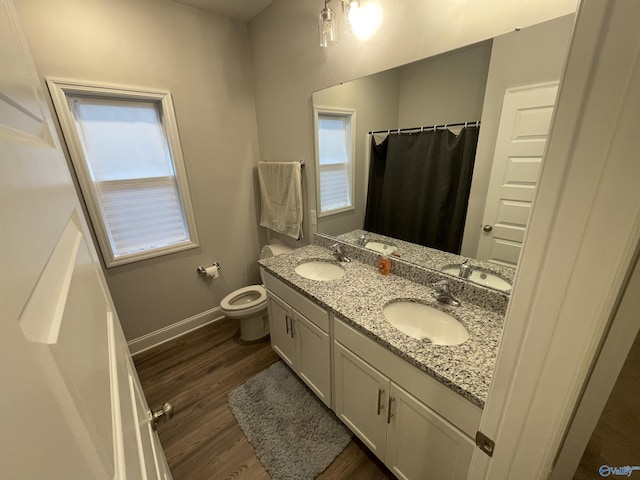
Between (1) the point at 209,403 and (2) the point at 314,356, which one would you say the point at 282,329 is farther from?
(1) the point at 209,403

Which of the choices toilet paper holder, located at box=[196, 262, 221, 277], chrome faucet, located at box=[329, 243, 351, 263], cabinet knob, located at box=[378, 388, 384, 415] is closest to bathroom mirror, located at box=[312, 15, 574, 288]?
chrome faucet, located at box=[329, 243, 351, 263]

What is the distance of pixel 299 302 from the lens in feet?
5.08

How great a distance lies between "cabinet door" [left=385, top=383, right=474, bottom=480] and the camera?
92cm

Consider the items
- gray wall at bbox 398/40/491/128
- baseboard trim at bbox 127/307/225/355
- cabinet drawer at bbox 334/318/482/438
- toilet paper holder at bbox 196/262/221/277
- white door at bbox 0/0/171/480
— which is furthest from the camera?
toilet paper holder at bbox 196/262/221/277

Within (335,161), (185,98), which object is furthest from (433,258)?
(185,98)

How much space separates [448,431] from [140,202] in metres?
2.39

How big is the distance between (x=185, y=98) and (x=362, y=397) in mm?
2393

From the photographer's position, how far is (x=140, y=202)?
2047 millimetres

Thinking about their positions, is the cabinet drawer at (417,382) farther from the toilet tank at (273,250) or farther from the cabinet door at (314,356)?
the toilet tank at (273,250)

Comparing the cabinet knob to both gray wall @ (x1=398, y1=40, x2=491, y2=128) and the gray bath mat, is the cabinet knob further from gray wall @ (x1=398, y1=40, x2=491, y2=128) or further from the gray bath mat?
gray wall @ (x1=398, y1=40, x2=491, y2=128)

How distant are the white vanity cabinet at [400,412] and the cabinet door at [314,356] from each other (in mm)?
80

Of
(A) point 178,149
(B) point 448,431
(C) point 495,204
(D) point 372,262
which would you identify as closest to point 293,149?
(A) point 178,149

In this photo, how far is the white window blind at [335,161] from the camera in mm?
1742

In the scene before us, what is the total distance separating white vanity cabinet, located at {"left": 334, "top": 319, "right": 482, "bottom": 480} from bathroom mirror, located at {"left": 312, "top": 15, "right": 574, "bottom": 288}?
2.02 ft
